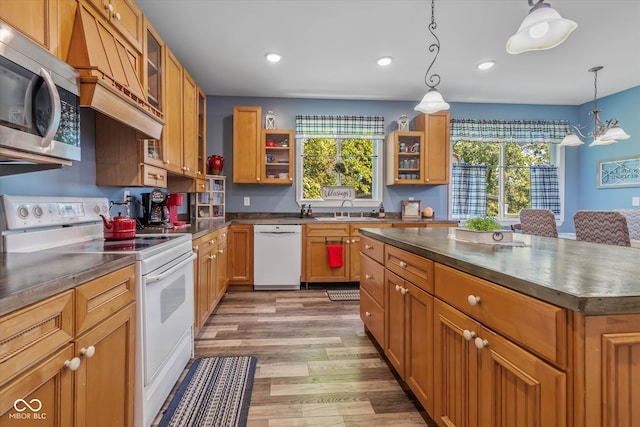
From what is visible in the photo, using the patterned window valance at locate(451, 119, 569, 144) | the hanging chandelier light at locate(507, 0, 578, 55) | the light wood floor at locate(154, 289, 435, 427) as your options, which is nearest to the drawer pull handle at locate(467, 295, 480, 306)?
the light wood floor at locate(154, 289, 435, 427)

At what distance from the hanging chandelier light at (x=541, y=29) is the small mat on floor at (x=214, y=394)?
2409mm

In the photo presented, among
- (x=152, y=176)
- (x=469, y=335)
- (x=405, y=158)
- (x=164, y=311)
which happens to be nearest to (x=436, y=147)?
(x=405, y=158)

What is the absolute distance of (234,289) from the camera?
3910 mm

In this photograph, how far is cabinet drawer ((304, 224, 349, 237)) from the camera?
153 inches

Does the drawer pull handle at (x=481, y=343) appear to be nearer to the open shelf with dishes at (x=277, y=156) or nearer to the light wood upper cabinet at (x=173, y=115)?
the light wood upper cabinet at (x=173, y=115)

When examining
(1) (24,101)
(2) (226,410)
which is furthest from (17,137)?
(2) (226,410)

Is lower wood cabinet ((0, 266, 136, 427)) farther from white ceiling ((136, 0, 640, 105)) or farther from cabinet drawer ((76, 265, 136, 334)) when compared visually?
white ceiling ((136, 0, 640, 105))

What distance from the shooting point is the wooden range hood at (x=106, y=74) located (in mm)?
1415

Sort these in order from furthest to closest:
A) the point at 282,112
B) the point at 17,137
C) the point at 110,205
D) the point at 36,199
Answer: the point at 282,112
the point at 110,205
the point at 36,199
the point at 17,137

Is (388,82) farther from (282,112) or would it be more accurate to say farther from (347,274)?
(347,274)

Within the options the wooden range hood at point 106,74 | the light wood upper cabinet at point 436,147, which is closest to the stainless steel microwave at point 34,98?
the wooden range hood at point 106,74

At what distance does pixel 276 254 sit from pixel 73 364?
2946 millimetres

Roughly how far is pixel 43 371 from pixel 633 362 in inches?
56.5

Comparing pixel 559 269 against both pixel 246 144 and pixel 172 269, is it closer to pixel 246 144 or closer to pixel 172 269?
pixel 172 269
